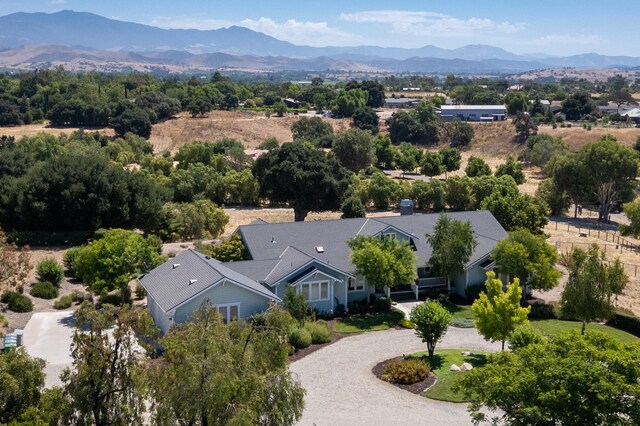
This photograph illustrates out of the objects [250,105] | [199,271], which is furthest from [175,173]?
[250,105]

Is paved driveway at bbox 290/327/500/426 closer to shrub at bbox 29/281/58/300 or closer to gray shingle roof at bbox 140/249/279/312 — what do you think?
gray shingle roof at bbox 140/249/279/312

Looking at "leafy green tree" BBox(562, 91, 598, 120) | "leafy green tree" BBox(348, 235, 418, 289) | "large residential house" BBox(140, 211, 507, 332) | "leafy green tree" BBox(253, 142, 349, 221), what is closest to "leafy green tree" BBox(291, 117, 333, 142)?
"leafy green tree" BBox(253, 142, 349, 221)

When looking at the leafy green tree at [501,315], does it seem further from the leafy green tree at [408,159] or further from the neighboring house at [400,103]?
the neighboring house at [400,103]

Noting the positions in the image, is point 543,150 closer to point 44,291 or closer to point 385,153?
point 385,153

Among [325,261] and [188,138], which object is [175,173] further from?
[188,138]

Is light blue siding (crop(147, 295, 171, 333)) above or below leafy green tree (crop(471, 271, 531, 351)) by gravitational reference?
below

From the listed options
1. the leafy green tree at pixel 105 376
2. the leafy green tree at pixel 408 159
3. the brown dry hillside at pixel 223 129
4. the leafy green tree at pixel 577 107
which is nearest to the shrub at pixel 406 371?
the leafy green tree at pixel 105 376

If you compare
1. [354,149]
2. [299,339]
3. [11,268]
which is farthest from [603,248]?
[11,268]
